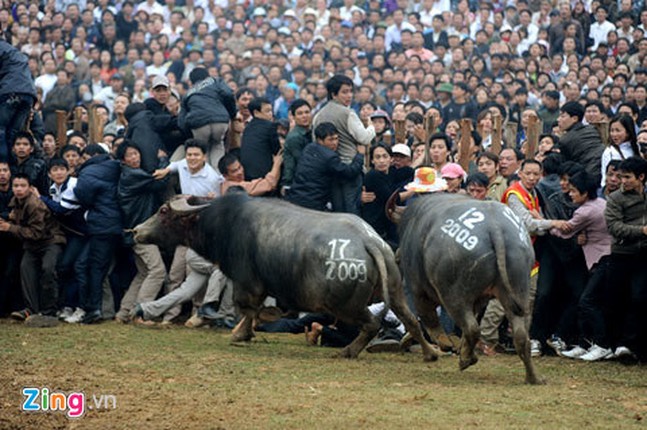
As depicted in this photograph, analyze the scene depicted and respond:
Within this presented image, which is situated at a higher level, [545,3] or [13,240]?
[545,3]

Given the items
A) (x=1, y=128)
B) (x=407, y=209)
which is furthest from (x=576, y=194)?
(x=1, y=128)

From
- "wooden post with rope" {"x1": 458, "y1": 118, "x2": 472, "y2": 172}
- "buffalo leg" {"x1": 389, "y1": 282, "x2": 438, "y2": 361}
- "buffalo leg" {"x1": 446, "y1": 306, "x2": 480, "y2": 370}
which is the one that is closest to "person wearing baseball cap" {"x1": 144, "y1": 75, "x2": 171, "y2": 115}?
"wooden post with rope" {"x1": 458, "y1": 118, "x2": 472, "y2": 172}

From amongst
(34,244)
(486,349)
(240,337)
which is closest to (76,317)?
(34,244)

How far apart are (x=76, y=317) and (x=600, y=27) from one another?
39.7 ft

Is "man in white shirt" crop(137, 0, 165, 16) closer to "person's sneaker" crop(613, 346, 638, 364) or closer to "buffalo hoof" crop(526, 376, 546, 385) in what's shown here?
"person's sneaker" crop(613, 346, 638, 364)

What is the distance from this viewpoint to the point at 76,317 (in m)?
14.1

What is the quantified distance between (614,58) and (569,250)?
359 inches

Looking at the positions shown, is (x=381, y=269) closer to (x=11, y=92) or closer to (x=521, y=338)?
(x=521, y=338)

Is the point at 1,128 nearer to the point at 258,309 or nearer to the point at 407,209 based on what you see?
the point at 258,309

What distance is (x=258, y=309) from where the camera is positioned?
12.1 m

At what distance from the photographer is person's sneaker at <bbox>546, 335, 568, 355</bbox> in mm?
12133

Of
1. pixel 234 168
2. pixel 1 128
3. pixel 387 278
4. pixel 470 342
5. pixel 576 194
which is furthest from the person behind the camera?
pixel 1 128

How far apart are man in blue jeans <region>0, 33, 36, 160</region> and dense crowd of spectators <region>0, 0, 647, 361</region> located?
19 millimetres

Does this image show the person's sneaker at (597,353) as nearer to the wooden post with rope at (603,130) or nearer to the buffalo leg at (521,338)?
the buffalo leg at (521,338)
